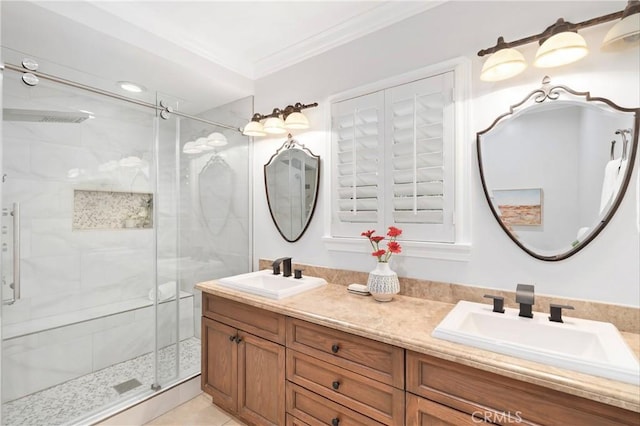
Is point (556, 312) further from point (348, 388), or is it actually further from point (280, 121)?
point (280, 121)

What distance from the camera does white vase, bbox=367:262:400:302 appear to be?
1637 mm

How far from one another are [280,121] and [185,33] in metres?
0.89

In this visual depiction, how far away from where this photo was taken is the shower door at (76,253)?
1.87 metres

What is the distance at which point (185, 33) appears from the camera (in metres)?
2.16

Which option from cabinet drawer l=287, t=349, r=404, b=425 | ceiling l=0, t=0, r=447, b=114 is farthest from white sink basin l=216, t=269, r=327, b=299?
ceiling l=0, t=0, r=447, b=114

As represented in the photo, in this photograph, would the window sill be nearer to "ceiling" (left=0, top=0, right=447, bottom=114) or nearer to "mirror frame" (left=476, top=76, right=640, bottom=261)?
"mirror frame" (left=476, top=76, right=640, bottom=261)

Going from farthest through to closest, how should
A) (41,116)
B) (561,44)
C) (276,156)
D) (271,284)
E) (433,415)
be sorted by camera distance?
(276,156)
(271,284)
(41,116)
(561,44)
(433,415)

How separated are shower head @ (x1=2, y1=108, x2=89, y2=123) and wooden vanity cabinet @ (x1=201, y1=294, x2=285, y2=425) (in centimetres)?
152

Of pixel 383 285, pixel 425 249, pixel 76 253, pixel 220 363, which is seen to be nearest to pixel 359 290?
pixel 383 285

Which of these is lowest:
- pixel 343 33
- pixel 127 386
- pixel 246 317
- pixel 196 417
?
pixel 196 417

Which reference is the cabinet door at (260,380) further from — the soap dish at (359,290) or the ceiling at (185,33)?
the ceiling at (185,33)

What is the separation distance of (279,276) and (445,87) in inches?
64.3

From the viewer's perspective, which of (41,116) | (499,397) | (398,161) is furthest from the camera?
(41,116)

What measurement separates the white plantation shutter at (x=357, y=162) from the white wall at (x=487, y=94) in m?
0.11
